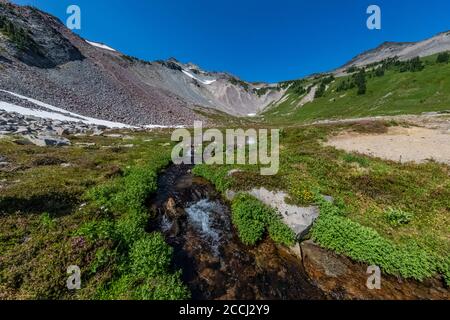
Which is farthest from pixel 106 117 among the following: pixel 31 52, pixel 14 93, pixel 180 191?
pixel 180 191

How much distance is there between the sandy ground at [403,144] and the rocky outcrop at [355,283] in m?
14.1

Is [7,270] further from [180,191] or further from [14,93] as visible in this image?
[14,93]

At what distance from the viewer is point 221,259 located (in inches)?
447

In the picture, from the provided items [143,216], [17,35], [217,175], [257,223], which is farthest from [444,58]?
[17,35]

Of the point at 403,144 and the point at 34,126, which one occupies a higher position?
the point at 34,126

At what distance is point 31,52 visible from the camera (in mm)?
65188

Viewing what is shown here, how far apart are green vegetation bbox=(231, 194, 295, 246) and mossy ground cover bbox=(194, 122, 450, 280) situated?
61.9 inches

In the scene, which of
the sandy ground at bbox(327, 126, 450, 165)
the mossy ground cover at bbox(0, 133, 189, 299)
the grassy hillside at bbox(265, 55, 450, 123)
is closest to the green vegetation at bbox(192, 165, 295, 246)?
the mossy ground cover at bbox(0, 133, 189, 299)

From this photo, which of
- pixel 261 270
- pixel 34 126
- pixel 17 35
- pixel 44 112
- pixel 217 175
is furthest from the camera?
pixel 17 35

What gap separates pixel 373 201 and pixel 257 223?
307 inches

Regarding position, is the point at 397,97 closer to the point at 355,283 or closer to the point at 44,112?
the point at 355,283

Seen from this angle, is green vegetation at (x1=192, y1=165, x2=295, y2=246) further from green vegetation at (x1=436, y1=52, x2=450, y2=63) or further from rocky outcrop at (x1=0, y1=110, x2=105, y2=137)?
green vegetation at (x1=436, y1=52, x2=450, y2=63)

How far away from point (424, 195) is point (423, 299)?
8447 millimetres

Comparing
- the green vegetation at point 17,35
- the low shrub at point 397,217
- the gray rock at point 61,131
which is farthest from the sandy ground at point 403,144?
the green vegetation at point 17,35
